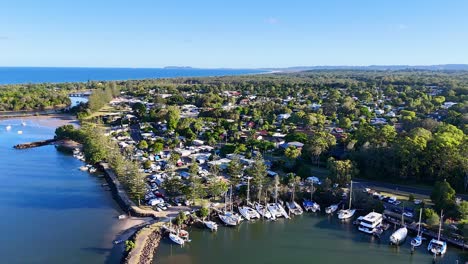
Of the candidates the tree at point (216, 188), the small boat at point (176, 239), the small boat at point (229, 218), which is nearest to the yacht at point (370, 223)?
the small boat at point (229, 218)

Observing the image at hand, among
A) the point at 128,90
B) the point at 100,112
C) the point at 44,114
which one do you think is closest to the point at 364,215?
the point at 100,112

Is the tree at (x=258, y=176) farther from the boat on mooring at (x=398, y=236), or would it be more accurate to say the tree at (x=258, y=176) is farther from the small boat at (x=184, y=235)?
the boat on mooring at (x=398, y=236)

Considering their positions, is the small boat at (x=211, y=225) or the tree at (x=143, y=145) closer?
the small boat at (x=211, y=225)

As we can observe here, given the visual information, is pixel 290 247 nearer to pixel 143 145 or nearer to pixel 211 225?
pixel 211 225

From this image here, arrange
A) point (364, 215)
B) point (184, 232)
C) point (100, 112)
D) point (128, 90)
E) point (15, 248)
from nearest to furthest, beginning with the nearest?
point (15, 248) → point (184, 232) → point (364, 215) → point (100, 112) → point (128, 90)

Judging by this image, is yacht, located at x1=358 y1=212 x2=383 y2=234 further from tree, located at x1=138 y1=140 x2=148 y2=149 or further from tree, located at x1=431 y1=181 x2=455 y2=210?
tree, located at x1=138 y1=140 x2=148 y2=149

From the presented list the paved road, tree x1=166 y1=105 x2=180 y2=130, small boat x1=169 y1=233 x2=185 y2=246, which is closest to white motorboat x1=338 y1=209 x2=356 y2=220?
the paved road

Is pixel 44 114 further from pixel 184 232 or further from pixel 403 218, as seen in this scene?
pixel 403 218
